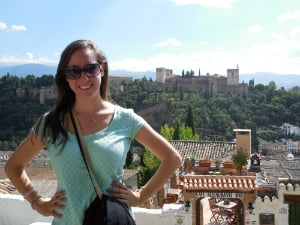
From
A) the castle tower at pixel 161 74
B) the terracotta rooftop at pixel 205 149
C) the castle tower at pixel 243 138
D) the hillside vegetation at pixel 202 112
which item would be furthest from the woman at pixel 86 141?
the castle tower at pixel 161 74

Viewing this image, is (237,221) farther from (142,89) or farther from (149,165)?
(142,89)

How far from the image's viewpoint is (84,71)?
167cm

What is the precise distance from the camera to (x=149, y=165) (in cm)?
2080

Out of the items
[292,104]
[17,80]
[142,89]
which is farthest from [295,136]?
[17,80]

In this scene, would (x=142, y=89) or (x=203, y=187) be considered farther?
(x=142, y=89)

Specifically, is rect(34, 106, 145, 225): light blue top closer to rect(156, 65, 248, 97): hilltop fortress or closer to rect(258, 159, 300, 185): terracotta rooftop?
rect(258, 159, 300, 185): terracotta rooftop

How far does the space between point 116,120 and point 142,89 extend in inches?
3073

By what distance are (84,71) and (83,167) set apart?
379 mm

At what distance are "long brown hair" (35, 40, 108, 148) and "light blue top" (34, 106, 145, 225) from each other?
4 centimetres

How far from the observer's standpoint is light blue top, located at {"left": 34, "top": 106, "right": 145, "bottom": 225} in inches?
62.8

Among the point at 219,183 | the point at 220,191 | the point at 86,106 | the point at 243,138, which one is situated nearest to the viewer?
the point at 86,106

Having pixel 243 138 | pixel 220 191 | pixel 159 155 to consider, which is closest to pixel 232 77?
pixel 243 138

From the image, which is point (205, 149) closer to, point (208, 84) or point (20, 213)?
point (20, 213)

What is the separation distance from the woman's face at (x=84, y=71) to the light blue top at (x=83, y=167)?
0.58 feet
